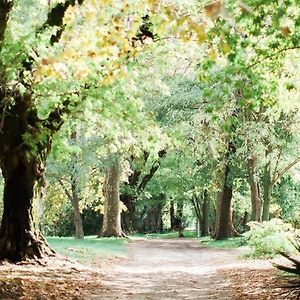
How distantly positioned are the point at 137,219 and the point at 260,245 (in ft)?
157

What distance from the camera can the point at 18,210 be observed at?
14.9 m

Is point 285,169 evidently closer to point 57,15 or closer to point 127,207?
point 57,15

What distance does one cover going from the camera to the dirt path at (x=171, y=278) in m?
11.5

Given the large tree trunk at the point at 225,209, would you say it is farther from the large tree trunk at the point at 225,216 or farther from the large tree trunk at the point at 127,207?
the large tree trunk at the point at 127,207

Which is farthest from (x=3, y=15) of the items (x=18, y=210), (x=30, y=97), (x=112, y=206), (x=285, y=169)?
(x=112, y=206)

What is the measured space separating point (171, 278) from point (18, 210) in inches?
173

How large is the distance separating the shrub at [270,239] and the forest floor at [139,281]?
689mm

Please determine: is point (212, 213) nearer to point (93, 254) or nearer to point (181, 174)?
point (181, 174)

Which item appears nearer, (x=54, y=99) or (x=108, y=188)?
(x=54, y=99)

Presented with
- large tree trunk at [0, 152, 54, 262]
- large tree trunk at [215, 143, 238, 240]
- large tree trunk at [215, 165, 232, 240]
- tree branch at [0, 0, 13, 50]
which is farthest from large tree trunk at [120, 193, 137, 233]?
tree branch at [0, 0, 13, 50]

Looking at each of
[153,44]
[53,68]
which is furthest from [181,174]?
[53,68]

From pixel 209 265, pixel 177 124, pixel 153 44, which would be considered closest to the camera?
pixel 153 44

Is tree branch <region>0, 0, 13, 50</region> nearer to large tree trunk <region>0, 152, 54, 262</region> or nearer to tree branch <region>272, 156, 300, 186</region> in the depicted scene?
large tree trunk <region>0, 152, 54, 262</region>

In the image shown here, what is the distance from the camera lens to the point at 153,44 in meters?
15.3
